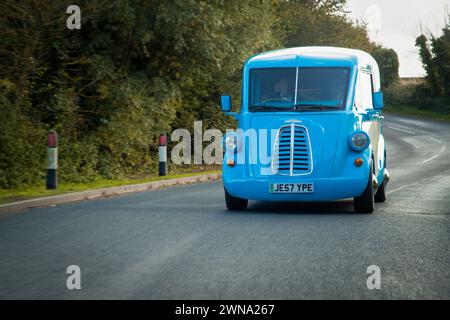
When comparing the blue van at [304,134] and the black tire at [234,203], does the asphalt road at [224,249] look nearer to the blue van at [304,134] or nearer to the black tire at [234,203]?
the black tire at [234,203]

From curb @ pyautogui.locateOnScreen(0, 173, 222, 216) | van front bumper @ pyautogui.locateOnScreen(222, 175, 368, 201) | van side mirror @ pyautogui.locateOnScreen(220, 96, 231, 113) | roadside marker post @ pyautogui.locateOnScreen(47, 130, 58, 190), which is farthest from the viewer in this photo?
roadside marker post @ pyautogui.locateOnScreen(47, 130, 58, 190)

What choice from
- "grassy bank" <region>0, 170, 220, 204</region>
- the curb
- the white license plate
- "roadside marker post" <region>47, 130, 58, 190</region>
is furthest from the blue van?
"roadside marker post" <region>47, 130, 58, 190</region>

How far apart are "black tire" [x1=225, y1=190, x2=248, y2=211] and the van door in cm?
213

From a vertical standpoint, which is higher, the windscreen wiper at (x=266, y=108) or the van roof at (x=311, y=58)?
the van roof at (x=311, y=58)

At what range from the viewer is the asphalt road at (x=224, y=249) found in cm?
645

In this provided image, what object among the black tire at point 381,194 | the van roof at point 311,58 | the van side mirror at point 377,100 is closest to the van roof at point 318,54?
the van roof at point 311,58

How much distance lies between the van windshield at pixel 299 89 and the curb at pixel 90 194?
378 cm

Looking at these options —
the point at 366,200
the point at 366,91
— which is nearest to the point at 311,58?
the point at 366,91

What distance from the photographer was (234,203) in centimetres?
1230

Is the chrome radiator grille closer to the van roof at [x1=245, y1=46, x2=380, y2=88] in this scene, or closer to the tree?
the van roof at [x1=245, y1=46, x2=380, y2=88]

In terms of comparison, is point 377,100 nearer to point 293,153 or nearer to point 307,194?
point 293,153

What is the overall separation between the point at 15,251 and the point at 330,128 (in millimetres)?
5233

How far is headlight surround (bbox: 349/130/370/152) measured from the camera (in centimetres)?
1150
